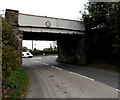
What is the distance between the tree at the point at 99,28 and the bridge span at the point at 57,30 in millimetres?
1366

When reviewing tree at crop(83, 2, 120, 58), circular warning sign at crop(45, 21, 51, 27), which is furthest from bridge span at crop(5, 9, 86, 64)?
tree at crop(83, 2, 120, 58)

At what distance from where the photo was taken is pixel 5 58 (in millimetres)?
6281

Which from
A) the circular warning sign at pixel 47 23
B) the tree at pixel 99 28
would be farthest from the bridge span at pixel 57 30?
the tree at pixel 99 28

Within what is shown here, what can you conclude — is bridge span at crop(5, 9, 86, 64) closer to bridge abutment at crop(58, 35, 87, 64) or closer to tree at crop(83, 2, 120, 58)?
bridge abutment at crop(58, 35, 87, 64)

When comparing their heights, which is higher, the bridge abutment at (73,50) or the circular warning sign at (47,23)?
the circular warning sign at (47,23)

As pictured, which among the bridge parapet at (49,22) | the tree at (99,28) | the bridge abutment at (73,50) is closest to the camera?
the bridge parapet at (49,22)

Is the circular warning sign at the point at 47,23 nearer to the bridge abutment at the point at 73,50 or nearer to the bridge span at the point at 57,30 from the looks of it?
the bridge span at the point at 57,30

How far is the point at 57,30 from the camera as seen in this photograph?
57.2 feet

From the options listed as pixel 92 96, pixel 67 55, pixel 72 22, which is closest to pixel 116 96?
pixel 92 96

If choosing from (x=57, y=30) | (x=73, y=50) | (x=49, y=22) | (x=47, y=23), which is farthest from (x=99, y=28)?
(x=47, y=23)

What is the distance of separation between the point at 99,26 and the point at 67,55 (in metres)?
7.71

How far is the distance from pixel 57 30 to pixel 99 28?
17.3 feet

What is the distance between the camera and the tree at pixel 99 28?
16.3 m

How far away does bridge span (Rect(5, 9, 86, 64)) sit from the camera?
1484cm
